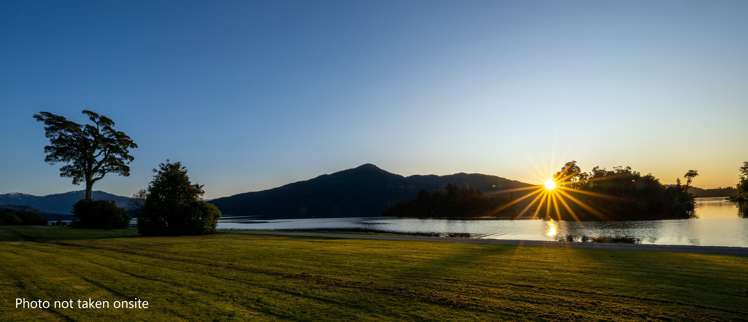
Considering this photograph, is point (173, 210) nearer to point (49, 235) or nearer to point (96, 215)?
point (49, 235)

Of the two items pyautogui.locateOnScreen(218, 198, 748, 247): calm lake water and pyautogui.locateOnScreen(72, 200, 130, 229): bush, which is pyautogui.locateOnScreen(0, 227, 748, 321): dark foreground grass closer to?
pyautogui.locateOnScreen(218, 198, 748, 247): calm lake water

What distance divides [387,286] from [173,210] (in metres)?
34.0

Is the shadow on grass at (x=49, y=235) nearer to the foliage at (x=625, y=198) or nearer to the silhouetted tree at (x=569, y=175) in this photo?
the foliage at (x=625, y=198)

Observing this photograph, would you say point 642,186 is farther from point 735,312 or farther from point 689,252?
point 735,312

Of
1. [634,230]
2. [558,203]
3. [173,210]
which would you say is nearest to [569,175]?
[558,203]

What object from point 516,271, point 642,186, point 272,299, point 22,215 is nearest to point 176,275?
point 272,299

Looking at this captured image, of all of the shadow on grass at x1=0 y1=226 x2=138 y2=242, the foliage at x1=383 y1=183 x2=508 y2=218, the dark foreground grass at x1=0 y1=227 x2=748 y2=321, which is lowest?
the foliage at x1=383 y1=183 x2=508 y2=218

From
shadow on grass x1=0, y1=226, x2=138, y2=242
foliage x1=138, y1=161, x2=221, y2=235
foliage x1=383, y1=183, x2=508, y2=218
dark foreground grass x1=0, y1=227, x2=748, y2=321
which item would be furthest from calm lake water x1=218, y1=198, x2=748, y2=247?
foliage x1=383, y1=183, x2=508, y2=218

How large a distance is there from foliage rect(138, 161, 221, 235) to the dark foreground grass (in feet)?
66.6

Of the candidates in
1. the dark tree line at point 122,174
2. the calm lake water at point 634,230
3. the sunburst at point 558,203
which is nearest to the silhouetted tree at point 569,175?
the sunburst at point 558,203

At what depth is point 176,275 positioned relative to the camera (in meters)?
13.9

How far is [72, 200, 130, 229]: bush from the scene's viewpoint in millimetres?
48031

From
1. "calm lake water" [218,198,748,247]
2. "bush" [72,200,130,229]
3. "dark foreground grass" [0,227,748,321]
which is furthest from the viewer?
"bush" [72,200,130,229]

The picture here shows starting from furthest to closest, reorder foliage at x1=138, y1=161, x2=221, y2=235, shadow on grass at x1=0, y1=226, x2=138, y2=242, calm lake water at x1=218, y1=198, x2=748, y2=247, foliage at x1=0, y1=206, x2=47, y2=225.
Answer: foliage at x1=0, y1=206, x2=47, y2=225
foliage at x1=138, y1=161, x2=221, y2=235
calm lake water at x1=218, y1=198, x2=748, y2=247
shadow on grass at x1=0, y1=226, x2=138, y2=242
